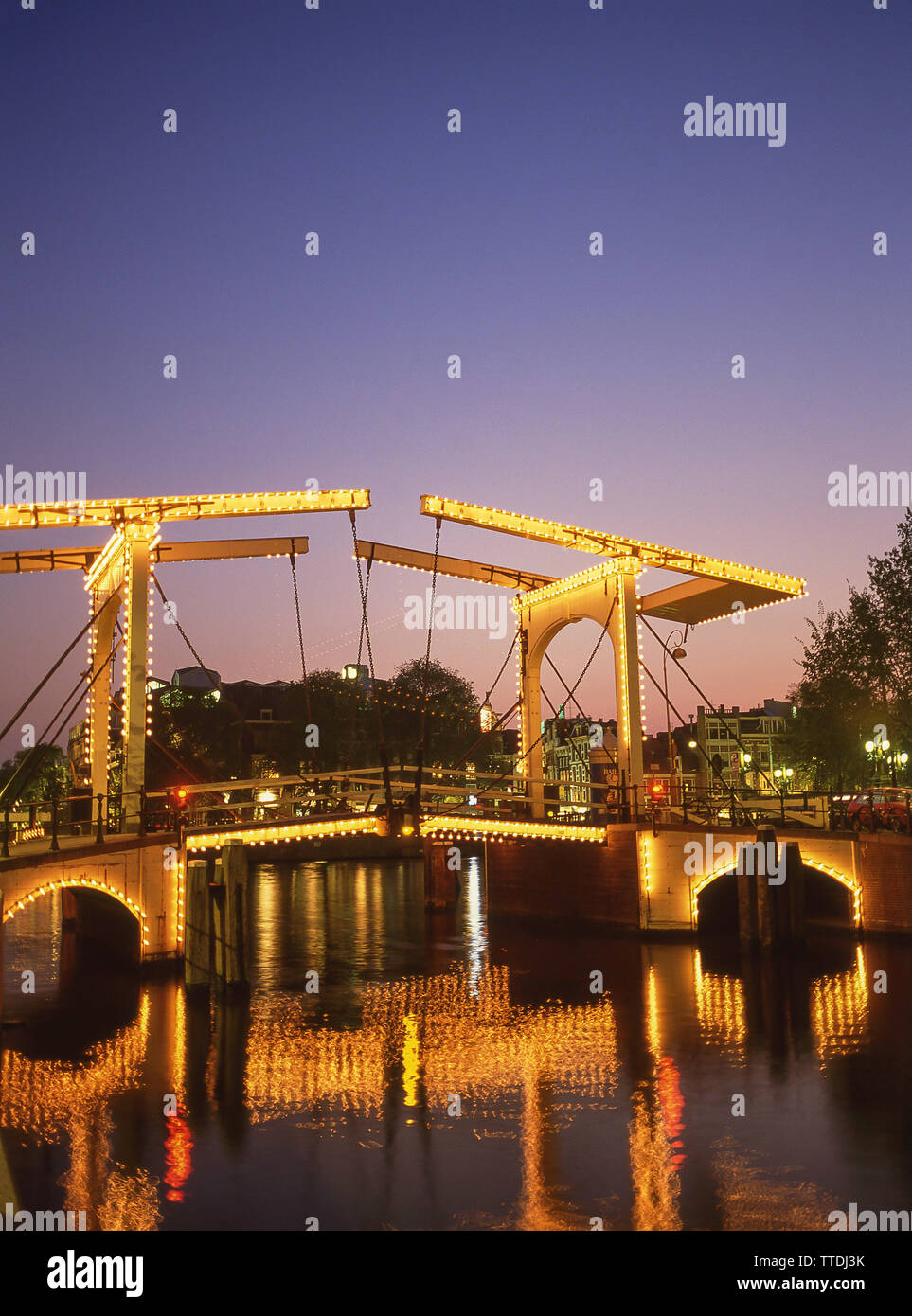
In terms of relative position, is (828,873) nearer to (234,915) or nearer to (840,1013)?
(840,1013)

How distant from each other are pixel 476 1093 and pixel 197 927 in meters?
6.37

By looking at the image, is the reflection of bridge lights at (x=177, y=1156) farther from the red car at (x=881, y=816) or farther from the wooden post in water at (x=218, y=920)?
the red car at (x=881, y=816)

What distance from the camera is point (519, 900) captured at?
25703mm

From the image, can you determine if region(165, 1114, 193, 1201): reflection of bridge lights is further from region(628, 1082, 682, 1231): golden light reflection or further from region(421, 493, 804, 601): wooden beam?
region(421, 493, 804, 601): wooden beam

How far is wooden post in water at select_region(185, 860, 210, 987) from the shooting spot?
15992mm

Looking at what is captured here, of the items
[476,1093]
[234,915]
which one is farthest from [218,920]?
[476,1093]

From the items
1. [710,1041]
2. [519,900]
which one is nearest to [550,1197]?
[710,1041]

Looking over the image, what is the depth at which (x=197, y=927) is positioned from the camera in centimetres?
1625

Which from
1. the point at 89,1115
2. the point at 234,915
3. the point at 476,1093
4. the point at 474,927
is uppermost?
the point at 234,915

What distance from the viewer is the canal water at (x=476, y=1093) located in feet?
27.3

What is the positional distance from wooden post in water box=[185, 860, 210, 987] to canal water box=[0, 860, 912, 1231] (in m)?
0.45

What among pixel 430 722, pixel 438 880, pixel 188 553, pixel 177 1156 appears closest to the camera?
pixel 177 1156

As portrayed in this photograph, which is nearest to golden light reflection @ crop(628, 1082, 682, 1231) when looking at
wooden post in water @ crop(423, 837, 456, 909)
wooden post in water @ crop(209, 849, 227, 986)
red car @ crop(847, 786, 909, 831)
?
wooden post in water @ crop(209, 849, 227, 986)

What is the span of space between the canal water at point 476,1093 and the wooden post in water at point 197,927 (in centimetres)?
45
